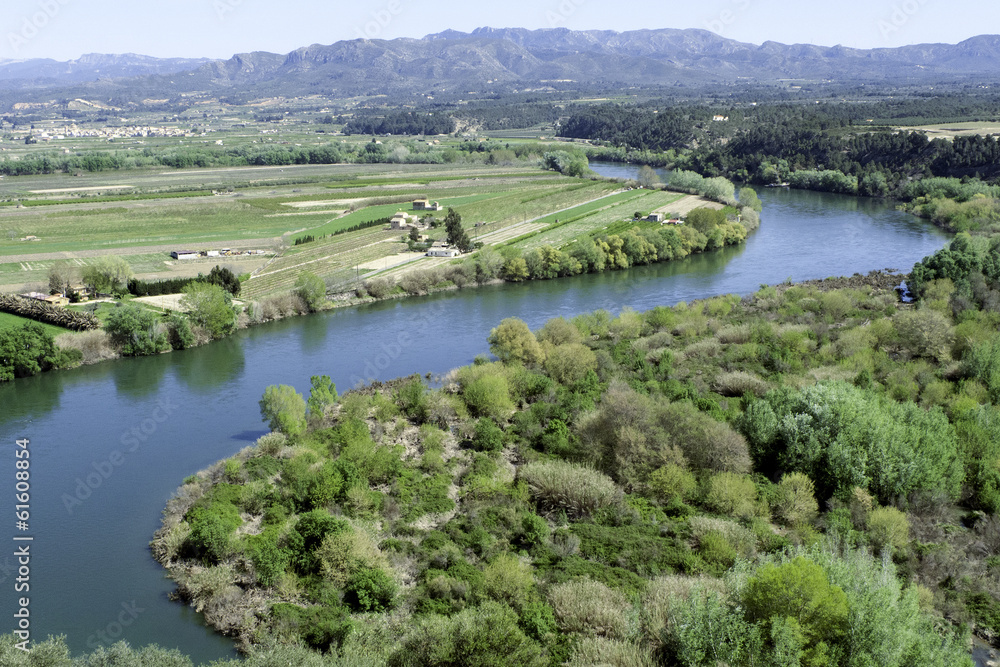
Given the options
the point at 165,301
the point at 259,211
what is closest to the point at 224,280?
the point at 165,301

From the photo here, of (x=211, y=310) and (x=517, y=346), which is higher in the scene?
(x=211, y=310)

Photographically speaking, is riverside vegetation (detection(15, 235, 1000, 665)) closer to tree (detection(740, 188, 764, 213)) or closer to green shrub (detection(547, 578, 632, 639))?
green shrub (detection(547, 578, 632, 639))

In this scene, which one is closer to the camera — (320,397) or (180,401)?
(320,397)

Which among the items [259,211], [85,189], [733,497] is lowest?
[733,497]

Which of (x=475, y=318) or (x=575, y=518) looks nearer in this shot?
(x=575, y=518)

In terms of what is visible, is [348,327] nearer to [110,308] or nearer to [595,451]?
[110,308]

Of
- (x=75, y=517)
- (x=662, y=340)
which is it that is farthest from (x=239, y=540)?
(x=662, y=340)

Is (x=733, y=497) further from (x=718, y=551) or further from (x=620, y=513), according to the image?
(x=620, y=513)
